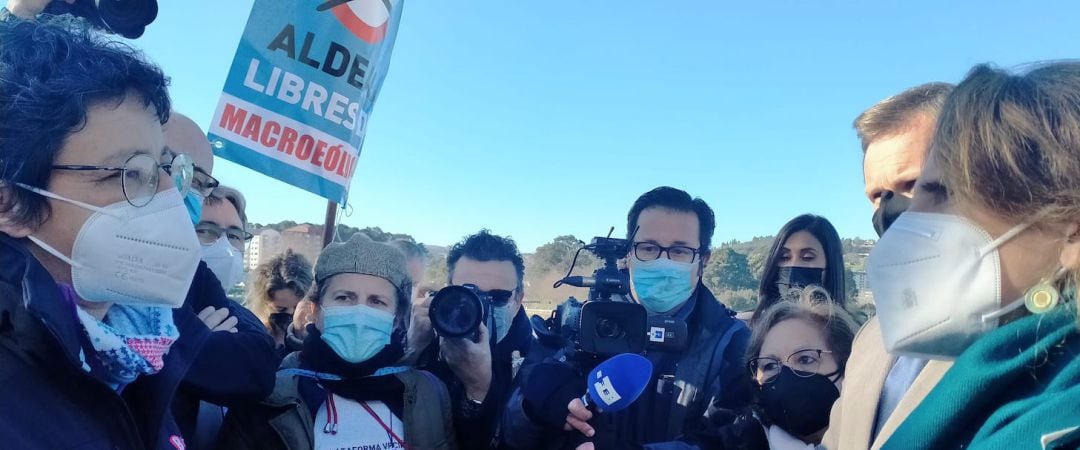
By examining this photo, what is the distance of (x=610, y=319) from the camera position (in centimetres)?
215

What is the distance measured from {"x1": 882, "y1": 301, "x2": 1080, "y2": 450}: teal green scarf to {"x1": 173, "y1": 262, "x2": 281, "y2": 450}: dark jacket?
1.81 metres

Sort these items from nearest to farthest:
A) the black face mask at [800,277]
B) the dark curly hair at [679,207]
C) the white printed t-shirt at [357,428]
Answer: the white printed t-shirt at [357,428], the dark curly hair at [679,207], the black face mask at [800,277]

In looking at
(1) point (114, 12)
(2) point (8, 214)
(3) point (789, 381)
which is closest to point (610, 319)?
(3) point (789, 381)

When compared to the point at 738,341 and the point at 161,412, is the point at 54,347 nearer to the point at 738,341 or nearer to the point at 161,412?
the point at 161,412

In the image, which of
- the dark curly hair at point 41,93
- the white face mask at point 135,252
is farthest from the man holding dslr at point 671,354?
the dark curly hair at point 41,93

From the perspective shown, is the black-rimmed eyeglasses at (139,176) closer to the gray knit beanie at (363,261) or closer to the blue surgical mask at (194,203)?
the blue surgical mask at (194,203)

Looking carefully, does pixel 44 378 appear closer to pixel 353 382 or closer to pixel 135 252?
pixel 135 252

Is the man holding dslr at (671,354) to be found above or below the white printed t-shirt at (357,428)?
above

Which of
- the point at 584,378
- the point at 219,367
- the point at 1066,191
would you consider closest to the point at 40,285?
the point at 219,367

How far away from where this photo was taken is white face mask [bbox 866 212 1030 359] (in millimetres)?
1160

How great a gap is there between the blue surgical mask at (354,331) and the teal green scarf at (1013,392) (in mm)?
1974

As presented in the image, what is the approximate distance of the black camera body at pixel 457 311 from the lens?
2.46 meters

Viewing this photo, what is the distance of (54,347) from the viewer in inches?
49.4

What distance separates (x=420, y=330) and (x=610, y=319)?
3.88 feet
